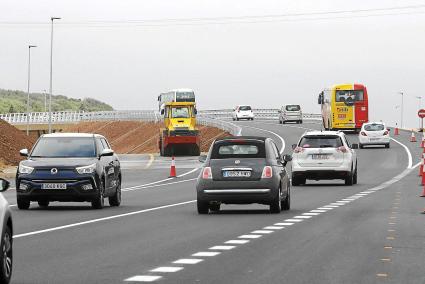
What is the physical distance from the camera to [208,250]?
1520 cm

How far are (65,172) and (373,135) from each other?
4848 centimetres

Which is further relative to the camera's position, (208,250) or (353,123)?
(353,123)

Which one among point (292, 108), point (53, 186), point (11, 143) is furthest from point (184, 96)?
point (53, 186)

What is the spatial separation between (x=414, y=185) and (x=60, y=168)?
1700 cm

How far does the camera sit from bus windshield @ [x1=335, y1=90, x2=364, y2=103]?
8194 centimetres

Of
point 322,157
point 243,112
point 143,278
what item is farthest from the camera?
point 243,112

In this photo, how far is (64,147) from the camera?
86.4ft

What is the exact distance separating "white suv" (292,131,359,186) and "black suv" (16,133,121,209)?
1253 cm

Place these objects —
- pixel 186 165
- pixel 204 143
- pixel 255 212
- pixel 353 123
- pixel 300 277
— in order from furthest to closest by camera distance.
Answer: pixel 204 143, pixel 353 123, pixel 186 165, pixel 255 212, pixel 300 277

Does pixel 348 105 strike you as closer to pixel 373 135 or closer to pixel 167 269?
pixel 373 135

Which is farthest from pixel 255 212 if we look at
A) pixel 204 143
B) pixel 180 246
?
pixel 204 143

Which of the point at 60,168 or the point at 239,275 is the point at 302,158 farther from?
the point at 239,275

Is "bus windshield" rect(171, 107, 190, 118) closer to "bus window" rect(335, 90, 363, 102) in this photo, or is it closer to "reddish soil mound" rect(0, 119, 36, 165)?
"reddish soil mound" rect(0, 119, 36, 165)

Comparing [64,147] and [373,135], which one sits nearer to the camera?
[64,147]
